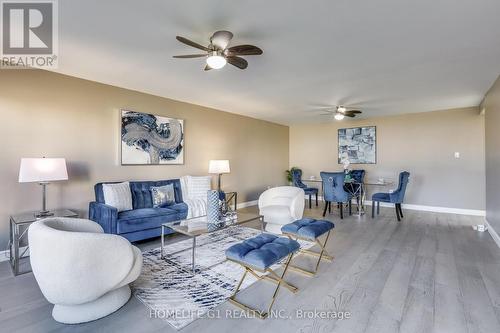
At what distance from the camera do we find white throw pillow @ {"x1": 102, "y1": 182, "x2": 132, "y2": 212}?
3.72 m

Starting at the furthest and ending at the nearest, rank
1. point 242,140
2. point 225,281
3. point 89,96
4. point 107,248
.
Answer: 1. point 242,140
2. point 89,96
3. point 225,281
4. point 107,248

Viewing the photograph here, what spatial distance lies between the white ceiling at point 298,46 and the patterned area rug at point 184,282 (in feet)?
8.25

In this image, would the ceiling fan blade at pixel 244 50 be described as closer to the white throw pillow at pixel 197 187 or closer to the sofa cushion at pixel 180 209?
the sofa cushion at pixel 180 209

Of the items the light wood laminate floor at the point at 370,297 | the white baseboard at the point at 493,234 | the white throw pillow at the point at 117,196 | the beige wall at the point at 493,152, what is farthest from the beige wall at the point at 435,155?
the white throw pillow at the point at 117,196

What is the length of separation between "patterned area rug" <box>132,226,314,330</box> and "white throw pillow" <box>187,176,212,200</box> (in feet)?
4.27

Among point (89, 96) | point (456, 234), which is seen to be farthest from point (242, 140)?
point (456, 234)

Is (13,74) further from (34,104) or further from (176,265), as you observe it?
(176,265)

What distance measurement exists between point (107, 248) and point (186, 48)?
7.32 ft

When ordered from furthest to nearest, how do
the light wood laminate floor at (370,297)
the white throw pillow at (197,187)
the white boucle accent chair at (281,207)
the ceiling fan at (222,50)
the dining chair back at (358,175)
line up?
the dining chair back at (358,175), the white throw pillow at (197,187), the white boucle accent chair at (281,207), the ceiling fan at (222,50), the light wood laminate floor at (370,297)

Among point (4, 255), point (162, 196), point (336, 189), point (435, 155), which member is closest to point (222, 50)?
point (162, 196)

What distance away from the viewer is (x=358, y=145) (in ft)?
24.2

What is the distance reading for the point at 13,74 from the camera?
327 cm

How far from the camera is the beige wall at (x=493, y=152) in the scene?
3801mm

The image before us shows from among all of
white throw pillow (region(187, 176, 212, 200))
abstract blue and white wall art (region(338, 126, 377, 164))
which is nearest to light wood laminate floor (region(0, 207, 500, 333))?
white throw pillow (region(187, 176, 212, 200))
